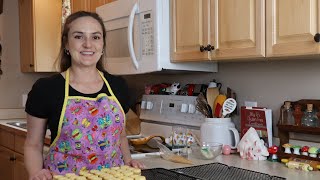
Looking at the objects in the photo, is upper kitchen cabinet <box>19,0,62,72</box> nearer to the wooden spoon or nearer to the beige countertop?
the wooden spoon

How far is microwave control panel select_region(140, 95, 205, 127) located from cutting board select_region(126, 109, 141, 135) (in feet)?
0.20

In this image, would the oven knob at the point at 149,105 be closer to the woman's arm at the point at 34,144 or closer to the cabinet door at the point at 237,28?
the cabinet door at the point at 237,28

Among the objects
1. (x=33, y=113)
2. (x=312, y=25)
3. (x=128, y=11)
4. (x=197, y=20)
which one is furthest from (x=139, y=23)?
(x=312, y=25)

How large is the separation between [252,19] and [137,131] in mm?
1419

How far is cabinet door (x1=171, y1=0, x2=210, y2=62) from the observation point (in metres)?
1.90

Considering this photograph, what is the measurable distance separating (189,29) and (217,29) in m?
0.20

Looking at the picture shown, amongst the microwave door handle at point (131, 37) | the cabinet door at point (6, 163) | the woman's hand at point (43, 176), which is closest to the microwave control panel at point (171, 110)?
the microwave door handle at point (131, 37)

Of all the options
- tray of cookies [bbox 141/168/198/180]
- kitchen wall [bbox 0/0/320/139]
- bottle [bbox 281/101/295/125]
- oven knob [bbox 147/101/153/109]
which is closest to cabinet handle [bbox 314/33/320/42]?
kitchen wall [bbox 0/0/320/139]

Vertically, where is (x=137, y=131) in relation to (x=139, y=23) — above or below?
below

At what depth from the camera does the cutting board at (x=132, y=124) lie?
9.15 ft

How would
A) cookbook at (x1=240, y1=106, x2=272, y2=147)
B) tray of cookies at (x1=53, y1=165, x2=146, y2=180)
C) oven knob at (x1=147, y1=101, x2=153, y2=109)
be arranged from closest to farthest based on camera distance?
tray of cookies at (x1=53, y1=165, x2=146, y2=180) → cookbook at (x1=240, y1=106, x2=272, y2=147) → oven knob at (x1=147, y1=101, x2=153, y2=109)

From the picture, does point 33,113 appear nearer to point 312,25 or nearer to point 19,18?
point 312,25

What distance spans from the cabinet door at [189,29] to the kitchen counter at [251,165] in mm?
490

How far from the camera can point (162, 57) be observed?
211 cm
